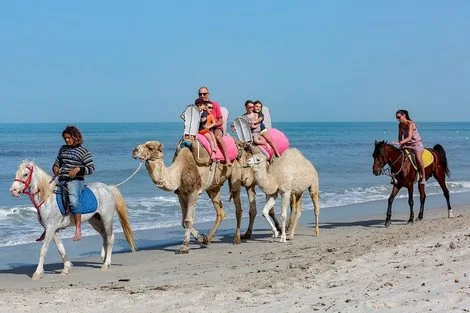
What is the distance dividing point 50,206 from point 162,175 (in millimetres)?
2301

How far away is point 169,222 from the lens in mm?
17750

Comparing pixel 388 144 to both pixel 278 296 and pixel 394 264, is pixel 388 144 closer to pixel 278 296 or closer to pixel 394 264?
pixel 394 264

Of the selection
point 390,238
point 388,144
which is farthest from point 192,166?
point 388,144

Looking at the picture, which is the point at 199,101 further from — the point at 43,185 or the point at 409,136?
the point at 409,136

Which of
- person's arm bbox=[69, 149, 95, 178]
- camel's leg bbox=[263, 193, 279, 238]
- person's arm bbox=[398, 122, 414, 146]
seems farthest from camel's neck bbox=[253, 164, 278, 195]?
person's arm bbox=[69, 149, 95, 178]

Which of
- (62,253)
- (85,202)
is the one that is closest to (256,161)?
(85,202)

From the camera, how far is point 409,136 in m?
15.9

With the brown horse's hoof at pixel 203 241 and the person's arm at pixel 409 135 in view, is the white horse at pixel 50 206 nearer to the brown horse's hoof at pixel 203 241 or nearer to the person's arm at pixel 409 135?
the brown horse's hoof at pixel 203 241

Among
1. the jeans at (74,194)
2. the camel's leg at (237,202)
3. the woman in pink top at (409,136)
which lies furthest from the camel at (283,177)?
the jeans at (74,194)

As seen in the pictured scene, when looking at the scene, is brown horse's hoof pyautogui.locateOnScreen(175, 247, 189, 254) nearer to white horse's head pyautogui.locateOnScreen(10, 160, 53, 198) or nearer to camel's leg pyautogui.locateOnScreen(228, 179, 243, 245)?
camel's leg pyautogui.locateOnScreen(228, 179, 243, 245)

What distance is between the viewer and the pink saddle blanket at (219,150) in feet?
44.4

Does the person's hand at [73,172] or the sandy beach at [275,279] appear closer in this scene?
the sandy beach at [275,279]

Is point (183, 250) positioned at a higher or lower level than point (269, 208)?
lower

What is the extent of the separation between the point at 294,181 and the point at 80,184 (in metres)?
4.60
